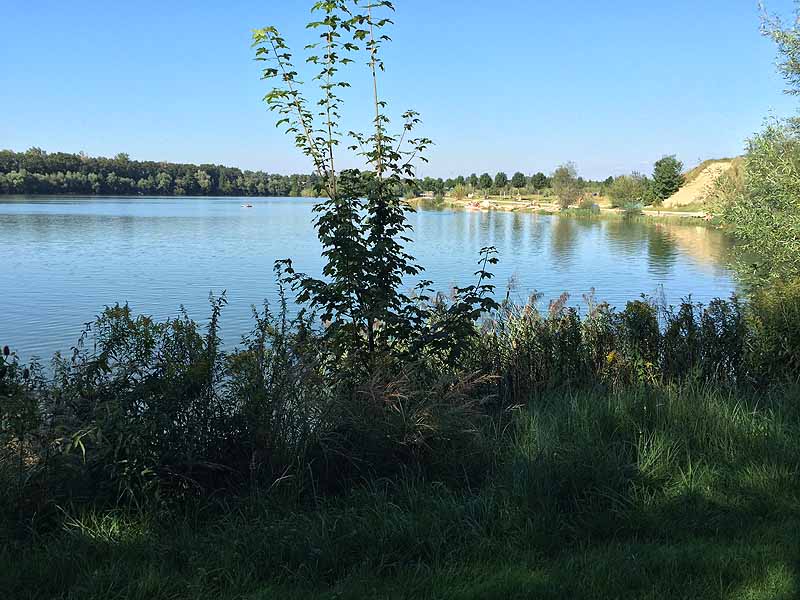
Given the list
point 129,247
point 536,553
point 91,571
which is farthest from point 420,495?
point 129,247

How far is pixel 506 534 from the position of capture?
12.1ft

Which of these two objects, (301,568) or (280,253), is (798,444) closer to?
(301,568)

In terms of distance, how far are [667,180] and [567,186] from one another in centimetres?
1522

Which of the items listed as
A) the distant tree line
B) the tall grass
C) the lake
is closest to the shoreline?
the lake

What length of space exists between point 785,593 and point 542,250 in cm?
3791

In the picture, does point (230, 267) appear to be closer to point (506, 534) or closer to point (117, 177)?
point (506, 534)

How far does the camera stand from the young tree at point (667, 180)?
101312 mm

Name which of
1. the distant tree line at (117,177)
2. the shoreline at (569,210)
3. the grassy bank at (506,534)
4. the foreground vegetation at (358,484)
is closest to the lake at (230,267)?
the foreground vegetation at (358,484)

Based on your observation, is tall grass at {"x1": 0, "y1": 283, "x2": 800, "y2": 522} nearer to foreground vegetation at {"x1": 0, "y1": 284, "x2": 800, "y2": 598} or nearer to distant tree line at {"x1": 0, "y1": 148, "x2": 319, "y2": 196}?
foreground vegetation at {"x1": 0, "y1": 284, "x2": 800, "y2": 598}

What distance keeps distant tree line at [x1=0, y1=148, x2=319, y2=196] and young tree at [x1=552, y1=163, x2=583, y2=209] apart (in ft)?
156

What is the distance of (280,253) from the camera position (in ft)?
111

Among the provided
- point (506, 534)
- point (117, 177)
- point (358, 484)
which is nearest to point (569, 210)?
point (358, 484)

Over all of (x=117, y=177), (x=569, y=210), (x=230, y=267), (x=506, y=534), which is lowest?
(x=230, y=267)

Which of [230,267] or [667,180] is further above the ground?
[667,180]
